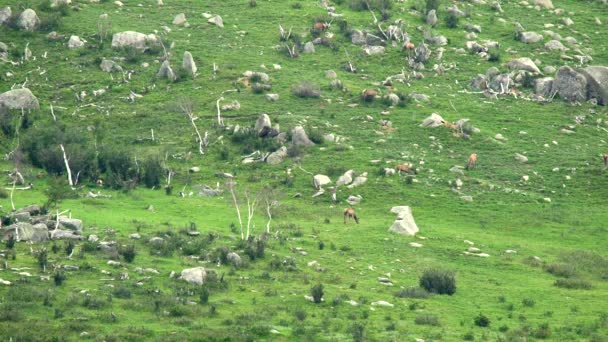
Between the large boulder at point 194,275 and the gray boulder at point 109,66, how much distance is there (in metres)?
28.1

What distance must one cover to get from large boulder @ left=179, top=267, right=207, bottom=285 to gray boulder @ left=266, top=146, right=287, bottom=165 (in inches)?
695

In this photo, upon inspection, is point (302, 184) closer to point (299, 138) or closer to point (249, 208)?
point (299, 138)

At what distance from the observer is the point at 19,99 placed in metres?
63.8

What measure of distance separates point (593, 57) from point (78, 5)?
31138mm

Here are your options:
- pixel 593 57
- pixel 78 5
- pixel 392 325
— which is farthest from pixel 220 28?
pixel 392 325

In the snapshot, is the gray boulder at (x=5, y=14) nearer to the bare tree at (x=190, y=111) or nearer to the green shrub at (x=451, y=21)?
the bare tree at (x=190, y=111)

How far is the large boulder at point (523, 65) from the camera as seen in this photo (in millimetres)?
71000

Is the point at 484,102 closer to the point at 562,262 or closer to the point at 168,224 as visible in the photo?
the point at 562,262

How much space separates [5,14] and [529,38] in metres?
31.2

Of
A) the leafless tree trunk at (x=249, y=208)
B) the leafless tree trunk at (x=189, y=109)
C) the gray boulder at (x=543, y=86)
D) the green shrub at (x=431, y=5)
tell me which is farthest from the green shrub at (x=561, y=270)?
the green shrub at (x=431, y=5)

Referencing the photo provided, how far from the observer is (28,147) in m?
58.8

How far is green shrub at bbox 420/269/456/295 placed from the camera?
144 feet

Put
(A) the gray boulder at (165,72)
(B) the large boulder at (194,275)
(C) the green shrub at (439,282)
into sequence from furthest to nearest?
(A) the gray boulder at (165,72) < (C) the green shrub at (439,282) < (B) the large boulder at (194,275)

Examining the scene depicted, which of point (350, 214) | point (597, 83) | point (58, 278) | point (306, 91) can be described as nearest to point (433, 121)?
point (306, 91)
